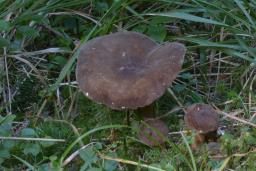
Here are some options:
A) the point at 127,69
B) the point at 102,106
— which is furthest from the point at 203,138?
the point at 102,106

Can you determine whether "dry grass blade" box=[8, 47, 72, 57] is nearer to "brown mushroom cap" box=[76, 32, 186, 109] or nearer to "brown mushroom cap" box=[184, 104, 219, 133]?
"brown mushroom cap" box=[76, 32, 186, 109]

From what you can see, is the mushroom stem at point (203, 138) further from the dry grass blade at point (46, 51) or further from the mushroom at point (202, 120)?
the dry grass blade at point (46, 51)

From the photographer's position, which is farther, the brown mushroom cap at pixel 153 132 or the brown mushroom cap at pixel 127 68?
the brown mushroom cap at pixel 153 132

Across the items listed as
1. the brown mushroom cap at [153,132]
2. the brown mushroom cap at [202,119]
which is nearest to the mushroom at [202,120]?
the brown mushroom cap at [202,119]

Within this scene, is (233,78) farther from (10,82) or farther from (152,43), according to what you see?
(10,82)

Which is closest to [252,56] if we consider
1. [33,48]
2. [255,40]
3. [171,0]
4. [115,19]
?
[255,40]

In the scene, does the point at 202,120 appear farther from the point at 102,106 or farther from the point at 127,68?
the point at 102,106
